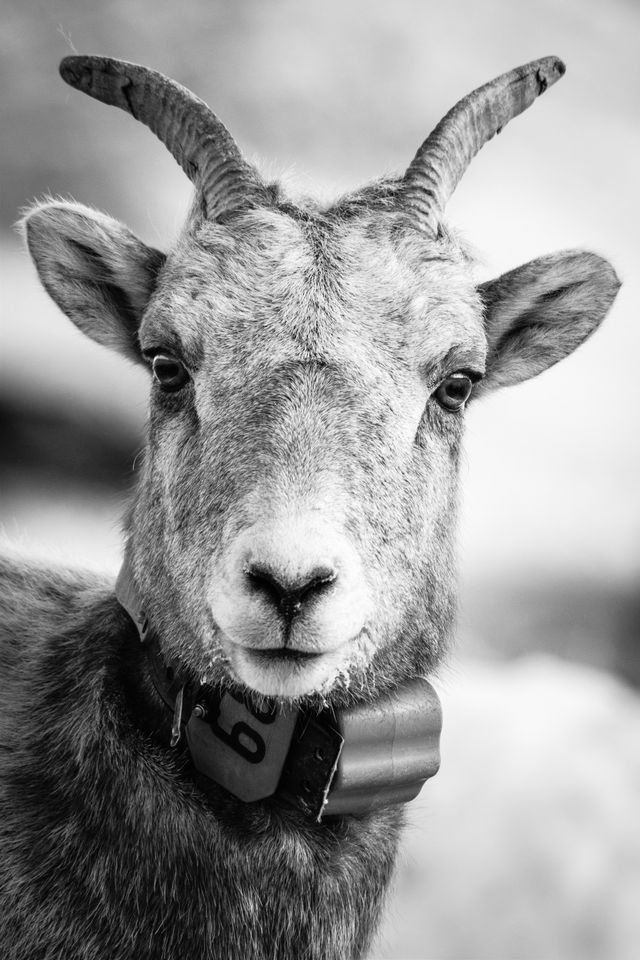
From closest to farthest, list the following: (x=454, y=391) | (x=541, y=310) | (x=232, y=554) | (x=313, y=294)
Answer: (x=232, y=554), (x=313, y=294), (x=454, y=391), (x=541, y=310)

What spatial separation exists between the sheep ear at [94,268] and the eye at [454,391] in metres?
1.42

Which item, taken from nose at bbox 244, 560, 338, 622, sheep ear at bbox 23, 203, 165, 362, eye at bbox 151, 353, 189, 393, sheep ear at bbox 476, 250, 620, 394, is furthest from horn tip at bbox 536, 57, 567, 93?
nose at bbox 244, 560, 338, 622

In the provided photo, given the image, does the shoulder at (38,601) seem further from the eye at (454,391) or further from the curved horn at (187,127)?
the curved horn at (187,127)

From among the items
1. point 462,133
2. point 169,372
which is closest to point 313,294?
point 169,372

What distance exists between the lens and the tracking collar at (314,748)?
2.90 metres

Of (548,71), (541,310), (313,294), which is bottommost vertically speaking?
(313,294)

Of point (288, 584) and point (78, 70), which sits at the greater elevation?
point (78, 70)

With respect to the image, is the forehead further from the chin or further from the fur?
the chin

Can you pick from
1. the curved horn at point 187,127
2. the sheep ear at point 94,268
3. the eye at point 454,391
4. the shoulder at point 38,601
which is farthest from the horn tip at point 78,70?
the shoulder at point 38,601

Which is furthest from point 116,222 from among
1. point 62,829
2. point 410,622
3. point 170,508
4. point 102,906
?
point 102,906

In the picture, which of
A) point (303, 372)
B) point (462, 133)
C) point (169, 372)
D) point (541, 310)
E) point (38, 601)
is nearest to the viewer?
point (303, 372)

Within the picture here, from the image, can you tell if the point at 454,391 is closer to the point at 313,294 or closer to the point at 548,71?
the point at 313,294

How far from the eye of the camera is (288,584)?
2.51 meters

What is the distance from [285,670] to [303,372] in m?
1.04
